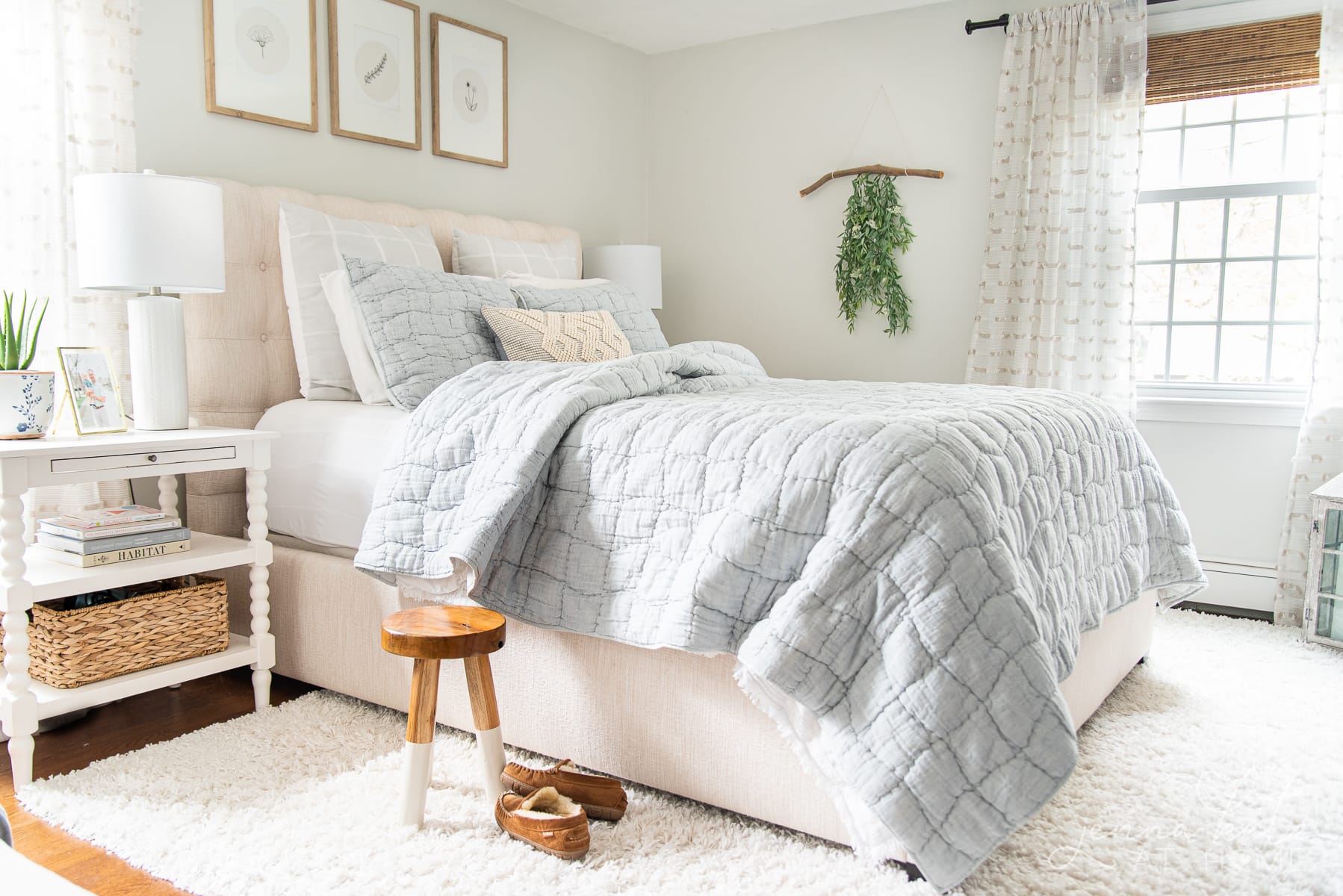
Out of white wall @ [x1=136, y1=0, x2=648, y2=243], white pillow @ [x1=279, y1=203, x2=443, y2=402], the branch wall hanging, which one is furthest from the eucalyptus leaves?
white pillow @ [x1=279, y1=203, x2=443, y2=402]

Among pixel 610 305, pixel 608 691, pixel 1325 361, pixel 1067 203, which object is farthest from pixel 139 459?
pixel 1325 361

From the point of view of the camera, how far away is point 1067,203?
3.57m

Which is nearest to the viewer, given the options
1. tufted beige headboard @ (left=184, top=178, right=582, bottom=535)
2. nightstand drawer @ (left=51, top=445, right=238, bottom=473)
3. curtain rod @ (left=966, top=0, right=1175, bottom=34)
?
nightstand drawer @ (left=51, top=445, right=238, bottom=473)

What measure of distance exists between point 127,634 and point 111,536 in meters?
0.22

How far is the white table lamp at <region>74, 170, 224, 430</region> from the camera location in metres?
2.11

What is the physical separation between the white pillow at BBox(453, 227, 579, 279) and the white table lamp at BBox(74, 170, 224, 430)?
1069 mm

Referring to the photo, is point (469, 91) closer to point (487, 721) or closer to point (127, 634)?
point (127, 634)

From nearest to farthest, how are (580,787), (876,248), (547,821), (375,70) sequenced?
(547,821)
(580,787)
(375,70)
(876,248)

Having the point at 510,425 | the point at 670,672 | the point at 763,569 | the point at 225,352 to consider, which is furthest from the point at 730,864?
the point at 225,352

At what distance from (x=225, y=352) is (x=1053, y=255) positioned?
113 inches

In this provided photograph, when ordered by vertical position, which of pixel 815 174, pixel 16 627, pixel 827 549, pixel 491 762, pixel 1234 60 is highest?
pixel 1234 60

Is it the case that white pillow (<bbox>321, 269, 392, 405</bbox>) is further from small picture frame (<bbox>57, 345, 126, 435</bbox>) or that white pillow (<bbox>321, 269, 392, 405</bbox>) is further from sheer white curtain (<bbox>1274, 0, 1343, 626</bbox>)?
sheer white curtain (<bbox>1274, 0, 1343, 626</bbox>)

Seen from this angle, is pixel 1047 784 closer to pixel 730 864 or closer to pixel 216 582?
pixel 730 864

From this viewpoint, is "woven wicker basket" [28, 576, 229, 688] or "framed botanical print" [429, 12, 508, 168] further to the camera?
"framed botanical print" [429, 12, 508, 168]
